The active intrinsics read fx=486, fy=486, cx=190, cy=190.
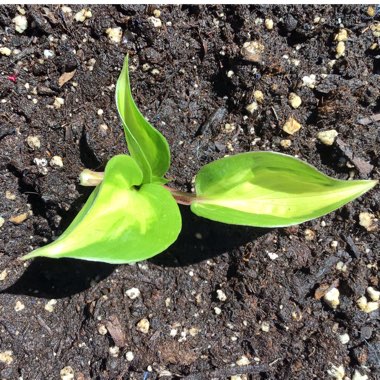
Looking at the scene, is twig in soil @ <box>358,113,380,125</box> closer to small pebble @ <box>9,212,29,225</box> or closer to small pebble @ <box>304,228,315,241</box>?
small pebble @ <box>304,228,315,241</box>

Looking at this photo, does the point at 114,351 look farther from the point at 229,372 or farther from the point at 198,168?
the point at 198,168

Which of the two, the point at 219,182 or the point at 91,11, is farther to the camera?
the point at 91,11

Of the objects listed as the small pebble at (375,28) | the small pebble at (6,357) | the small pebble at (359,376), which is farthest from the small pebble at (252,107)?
the small pebble at (6,357)

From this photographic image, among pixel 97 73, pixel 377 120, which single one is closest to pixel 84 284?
pixel 97 73

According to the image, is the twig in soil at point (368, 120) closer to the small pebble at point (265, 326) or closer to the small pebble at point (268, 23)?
the small pebble at point (268, 23)

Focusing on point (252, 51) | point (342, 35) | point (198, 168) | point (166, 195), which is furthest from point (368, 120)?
point (166, 195)

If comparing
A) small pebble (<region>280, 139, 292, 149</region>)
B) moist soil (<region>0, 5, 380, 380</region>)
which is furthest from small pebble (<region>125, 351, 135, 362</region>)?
small pebble (<region>280, 139, 292, 149</region>)

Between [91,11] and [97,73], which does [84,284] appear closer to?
[97,73]
